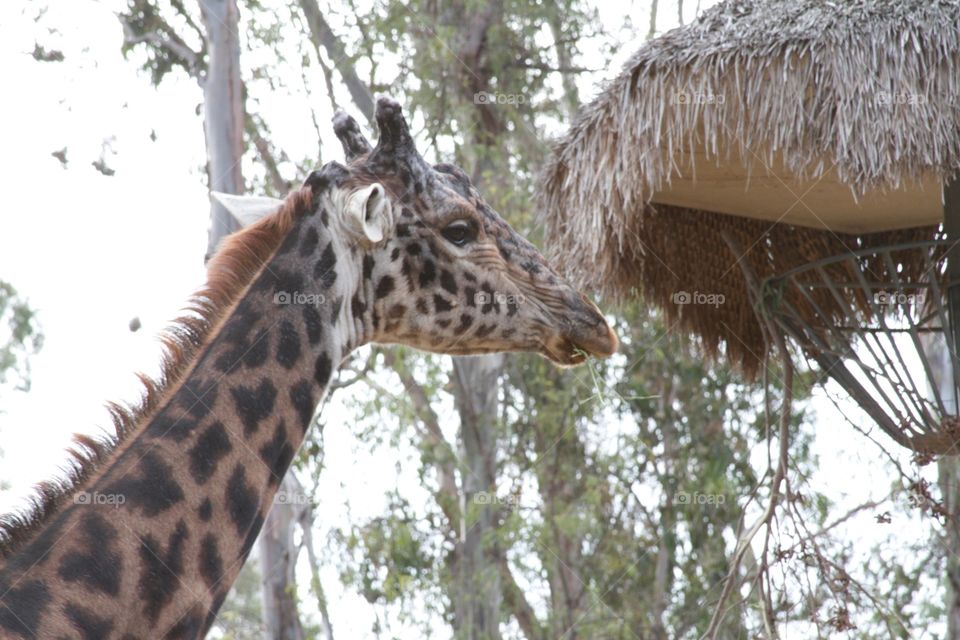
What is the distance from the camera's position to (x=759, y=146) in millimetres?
4957

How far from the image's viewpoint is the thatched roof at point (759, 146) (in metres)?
4.80

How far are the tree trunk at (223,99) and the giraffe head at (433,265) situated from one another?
4807mm

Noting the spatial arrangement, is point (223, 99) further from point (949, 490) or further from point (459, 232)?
point (949, 490)

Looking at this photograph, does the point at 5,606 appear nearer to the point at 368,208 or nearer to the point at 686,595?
the point at 368,208

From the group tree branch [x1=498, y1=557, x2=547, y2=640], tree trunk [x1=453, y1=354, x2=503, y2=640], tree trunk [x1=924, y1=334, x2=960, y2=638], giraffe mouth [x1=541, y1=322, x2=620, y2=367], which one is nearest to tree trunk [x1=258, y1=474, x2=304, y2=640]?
tree trunk [x1=453, y1=354, x2=503, y2=640]

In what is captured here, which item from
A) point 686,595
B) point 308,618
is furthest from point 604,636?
point 308,618

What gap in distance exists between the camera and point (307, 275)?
3.45m

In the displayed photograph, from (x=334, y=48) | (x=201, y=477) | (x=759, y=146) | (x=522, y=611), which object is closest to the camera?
(x=201, y=477)

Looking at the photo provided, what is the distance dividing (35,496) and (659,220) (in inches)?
147

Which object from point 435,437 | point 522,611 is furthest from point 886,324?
point 522,611

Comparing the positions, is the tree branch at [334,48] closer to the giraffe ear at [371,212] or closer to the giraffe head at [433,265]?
the giraffe head at [433,265]

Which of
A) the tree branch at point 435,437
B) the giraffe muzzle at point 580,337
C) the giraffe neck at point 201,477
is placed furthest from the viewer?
the tree branch at point 435,437

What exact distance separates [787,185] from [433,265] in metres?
2.33

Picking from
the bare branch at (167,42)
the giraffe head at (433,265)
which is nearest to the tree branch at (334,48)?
the bare branch at (167,42)
